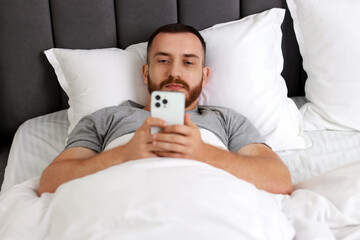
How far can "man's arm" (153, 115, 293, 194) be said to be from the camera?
3.37ft

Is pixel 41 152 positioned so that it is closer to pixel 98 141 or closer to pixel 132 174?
pixel 98 141

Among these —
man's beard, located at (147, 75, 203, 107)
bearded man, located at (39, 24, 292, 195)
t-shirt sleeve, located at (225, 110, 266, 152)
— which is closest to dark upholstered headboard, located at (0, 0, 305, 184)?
bearded man, located at (39, 24, 292, 195)

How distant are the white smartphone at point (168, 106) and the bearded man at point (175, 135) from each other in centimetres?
2

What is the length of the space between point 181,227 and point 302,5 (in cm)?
112

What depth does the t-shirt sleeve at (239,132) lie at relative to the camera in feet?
4.26

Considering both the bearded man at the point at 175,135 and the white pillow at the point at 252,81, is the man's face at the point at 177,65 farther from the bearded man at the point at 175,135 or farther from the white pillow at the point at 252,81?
the white pillow at the point at 252,81

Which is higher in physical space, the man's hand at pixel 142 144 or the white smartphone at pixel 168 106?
the white smartphone at pixel 168 106

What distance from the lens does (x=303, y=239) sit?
92cm

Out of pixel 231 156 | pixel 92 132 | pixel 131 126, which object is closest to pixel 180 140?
pixel 231 156

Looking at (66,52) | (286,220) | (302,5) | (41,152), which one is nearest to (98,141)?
(41,152)

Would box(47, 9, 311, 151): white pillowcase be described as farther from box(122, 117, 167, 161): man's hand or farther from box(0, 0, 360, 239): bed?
box(122, 117, 167, 161): man's hand

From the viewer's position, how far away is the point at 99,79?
4.96ft

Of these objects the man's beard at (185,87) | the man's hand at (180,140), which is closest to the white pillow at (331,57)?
the man's beard at (185,87)

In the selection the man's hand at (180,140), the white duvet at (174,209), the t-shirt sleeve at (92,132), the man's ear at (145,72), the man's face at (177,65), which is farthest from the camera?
the man's ear at (145,72)
